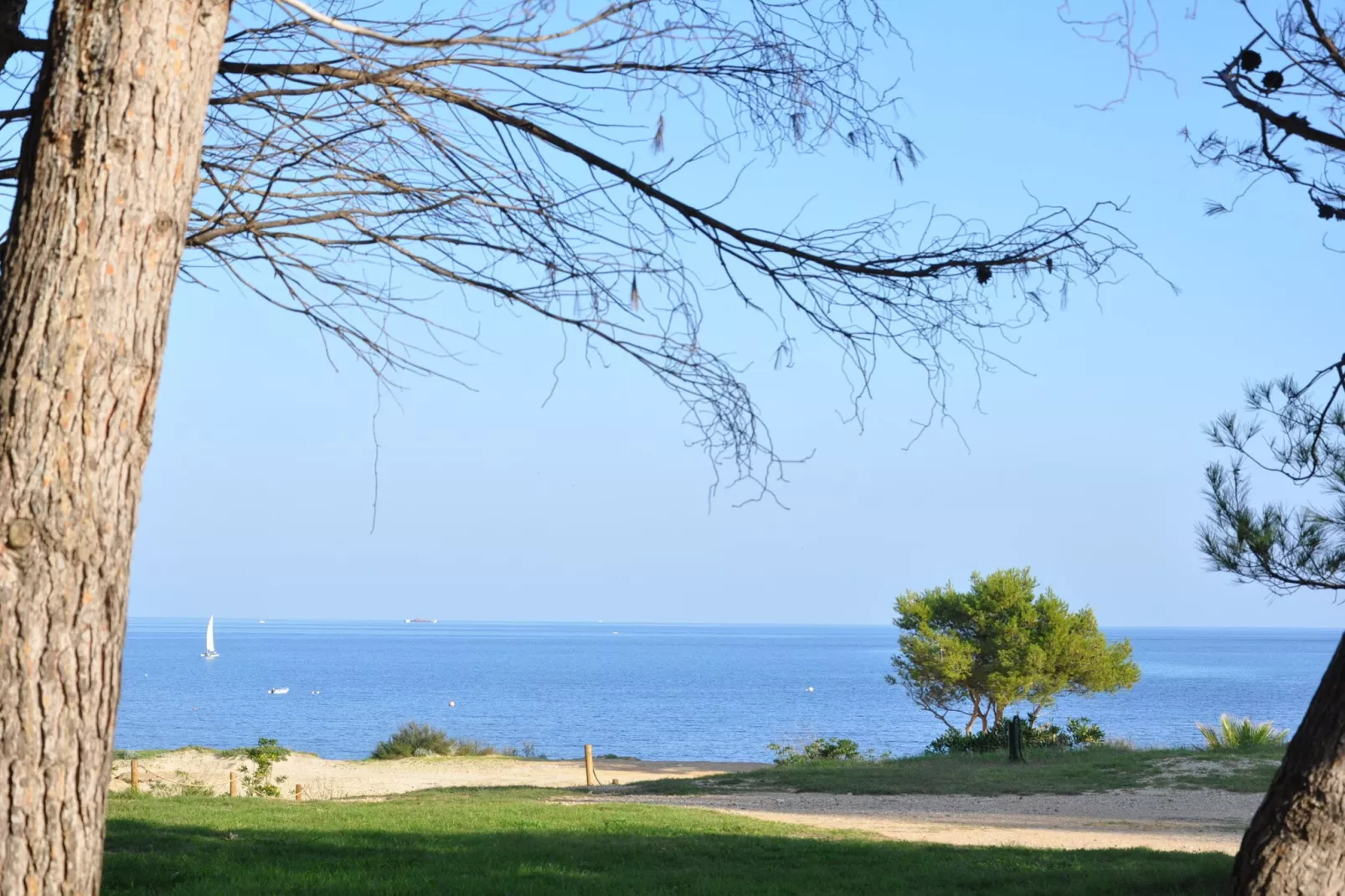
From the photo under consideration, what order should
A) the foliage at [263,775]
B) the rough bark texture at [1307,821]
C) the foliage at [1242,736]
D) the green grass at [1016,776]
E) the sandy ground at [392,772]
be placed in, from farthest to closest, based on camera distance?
the foliage at [1242,736], the sandy ground at [392,772], the foliage at [263,775], the green grass at [1016,776], the rough bark texture at [1307,821]

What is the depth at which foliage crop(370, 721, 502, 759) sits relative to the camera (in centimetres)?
3108

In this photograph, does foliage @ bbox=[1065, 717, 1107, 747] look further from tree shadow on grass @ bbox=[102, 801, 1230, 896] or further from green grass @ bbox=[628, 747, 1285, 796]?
tree shadow on grass @ bbox=[102, 801, 1230, 896]

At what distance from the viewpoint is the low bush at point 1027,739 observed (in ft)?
84.5

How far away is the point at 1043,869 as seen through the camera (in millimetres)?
8750

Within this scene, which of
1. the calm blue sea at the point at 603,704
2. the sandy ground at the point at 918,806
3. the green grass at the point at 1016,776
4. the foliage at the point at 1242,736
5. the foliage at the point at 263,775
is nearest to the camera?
the sandy ground at the point at 918,806

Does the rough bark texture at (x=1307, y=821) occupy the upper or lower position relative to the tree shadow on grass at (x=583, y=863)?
upper

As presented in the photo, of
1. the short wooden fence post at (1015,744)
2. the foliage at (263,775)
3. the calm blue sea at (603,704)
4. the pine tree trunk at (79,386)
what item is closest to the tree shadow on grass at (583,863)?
the pine tree trunk at (79,386)

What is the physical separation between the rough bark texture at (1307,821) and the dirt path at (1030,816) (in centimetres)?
684

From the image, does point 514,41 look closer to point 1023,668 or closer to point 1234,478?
point 1234,478

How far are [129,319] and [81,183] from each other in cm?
28

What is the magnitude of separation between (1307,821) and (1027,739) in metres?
24.2

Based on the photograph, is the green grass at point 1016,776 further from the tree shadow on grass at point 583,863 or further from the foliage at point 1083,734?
the tree shadow on grass at point 583,863

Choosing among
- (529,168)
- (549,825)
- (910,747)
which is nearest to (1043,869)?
(549,825)

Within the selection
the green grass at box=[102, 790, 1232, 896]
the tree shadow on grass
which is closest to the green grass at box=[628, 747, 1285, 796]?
the green grass at box=[102, 790, 1232, 896]
